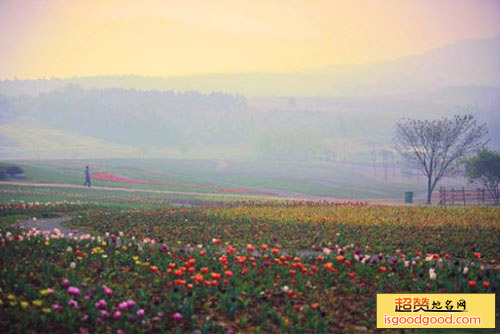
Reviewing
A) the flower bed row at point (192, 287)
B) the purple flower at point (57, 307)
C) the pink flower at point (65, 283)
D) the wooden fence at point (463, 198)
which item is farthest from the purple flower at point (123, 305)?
the wooden fence at point (463, 198)

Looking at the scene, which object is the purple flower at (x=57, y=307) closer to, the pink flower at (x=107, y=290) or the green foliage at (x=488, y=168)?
the pink flower at (x=107, y=290)

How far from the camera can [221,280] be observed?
12.0 m

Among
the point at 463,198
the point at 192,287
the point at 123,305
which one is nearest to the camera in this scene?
the point at 123,305

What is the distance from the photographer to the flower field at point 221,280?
977 centimetres

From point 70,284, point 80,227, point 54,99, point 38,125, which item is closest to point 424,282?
point 70,284

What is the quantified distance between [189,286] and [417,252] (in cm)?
755

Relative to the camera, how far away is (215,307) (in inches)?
422

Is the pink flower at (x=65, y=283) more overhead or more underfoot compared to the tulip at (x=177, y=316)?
more overhead

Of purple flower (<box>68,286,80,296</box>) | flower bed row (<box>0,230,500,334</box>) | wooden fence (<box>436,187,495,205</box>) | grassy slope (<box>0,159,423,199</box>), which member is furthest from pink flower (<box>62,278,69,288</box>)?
grassy slope (<box>0,159,423,199</box>)

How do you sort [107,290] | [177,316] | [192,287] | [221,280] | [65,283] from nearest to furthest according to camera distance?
[177,316], [107,290], [65,283], [192,287], [221,280]

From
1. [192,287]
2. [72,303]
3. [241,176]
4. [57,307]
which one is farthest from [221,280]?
[241,176]

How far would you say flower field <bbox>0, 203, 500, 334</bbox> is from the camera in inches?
384

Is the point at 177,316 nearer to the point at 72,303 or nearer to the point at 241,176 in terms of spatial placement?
the point at 72,303

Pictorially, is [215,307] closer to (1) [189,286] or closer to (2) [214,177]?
(1) [189,286]
